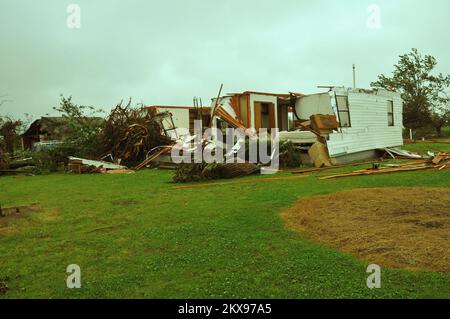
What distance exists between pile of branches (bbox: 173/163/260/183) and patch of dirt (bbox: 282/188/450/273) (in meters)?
5.00

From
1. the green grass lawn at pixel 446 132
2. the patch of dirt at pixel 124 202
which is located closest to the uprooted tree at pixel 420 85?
the green grass lawn at pixel 446 132

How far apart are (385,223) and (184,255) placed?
300 cm

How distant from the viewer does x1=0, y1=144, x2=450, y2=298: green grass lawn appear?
11.7 feet

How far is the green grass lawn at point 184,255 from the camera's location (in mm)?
3559

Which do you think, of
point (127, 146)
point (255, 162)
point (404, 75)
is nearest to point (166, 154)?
point (127, 146)

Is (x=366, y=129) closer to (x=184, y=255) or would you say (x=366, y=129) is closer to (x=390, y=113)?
(x=390, y=113)

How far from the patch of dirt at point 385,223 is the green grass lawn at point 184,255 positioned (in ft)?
0.89

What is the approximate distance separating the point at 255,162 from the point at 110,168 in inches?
273

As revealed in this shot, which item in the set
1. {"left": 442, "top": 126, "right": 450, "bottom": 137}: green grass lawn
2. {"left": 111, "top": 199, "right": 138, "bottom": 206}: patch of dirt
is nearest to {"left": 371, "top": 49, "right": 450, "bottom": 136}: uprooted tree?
{"left": 442, "top": 126, "right": 450, "bottom": 137}: green grass lawn

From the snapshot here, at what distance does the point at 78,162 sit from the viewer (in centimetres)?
1739

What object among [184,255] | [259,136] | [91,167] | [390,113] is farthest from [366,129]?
[184,255]

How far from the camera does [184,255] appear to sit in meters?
4.57

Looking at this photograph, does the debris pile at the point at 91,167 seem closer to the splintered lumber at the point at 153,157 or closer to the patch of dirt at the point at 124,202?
the splintered lumber at the point at 153,157

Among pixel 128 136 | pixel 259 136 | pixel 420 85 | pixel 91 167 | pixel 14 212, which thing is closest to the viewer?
pixel 14 212
